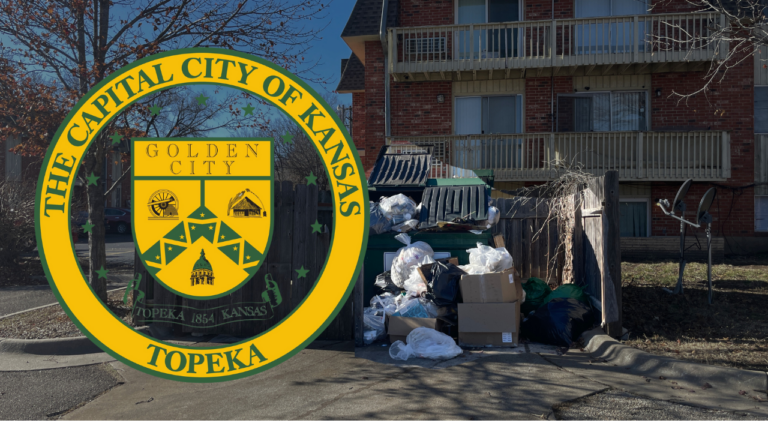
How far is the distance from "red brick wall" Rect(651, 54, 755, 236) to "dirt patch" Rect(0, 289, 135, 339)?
12.6 m

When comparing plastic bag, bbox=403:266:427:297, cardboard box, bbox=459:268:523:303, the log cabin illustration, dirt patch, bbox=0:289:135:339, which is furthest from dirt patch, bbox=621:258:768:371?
dirt patch, bbox=0:289:135:339

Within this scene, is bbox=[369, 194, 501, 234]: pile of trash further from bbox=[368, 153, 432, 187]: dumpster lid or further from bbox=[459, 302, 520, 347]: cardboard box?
bbox=[459, 302, 520, 347]: cardboard box

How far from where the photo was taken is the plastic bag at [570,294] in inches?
262

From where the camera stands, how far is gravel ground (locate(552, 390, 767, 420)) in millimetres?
3755

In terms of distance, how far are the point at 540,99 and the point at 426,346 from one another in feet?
35.1

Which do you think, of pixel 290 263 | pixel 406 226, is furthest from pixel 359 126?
pixel 290 263

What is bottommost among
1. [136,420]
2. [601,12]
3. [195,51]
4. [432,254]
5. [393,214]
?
[136,420]

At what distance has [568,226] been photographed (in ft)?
25.7

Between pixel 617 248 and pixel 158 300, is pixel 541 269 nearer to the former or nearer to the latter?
pixel 617 248

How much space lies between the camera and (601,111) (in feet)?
47.9

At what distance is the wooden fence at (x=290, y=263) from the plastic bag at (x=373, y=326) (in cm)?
19

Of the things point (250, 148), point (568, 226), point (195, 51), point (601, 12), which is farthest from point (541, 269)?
point (601, 12)

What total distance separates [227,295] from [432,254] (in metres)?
2.53

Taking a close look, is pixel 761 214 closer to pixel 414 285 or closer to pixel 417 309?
pixel 414 285
